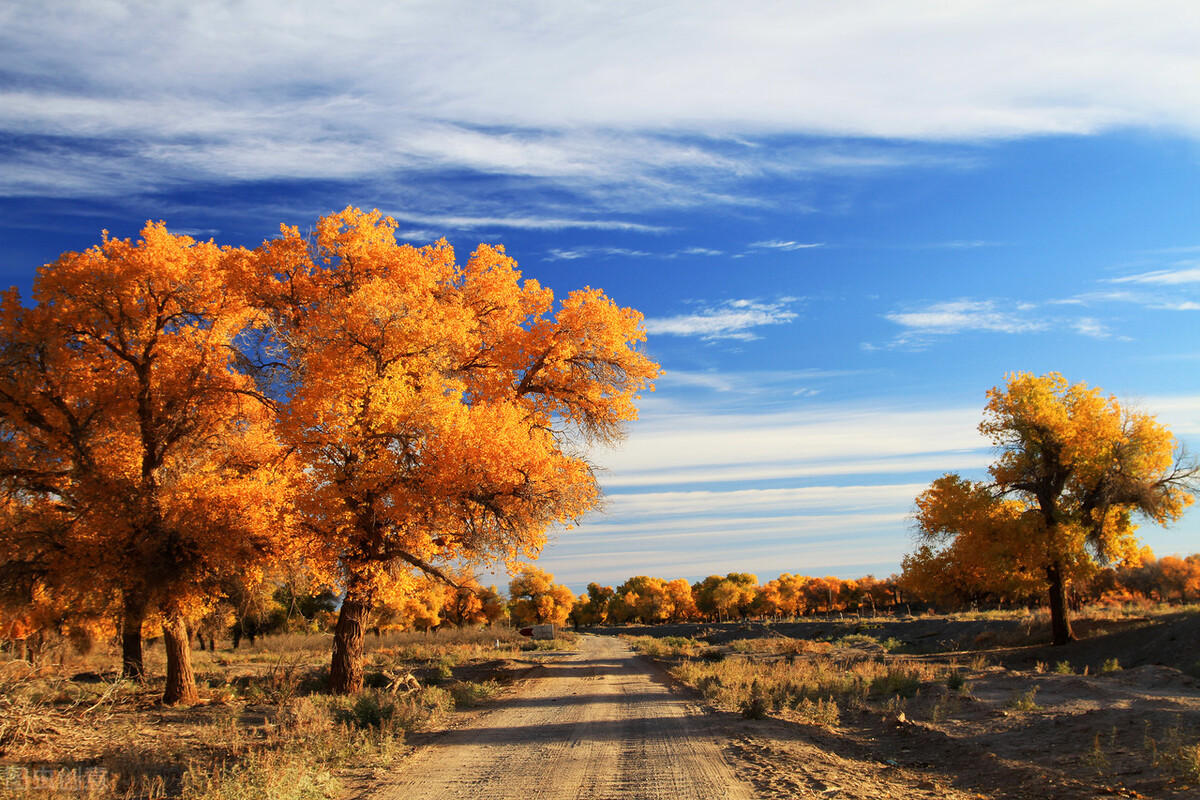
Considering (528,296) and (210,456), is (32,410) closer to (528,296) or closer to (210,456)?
(210,456)

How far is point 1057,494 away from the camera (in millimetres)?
26906

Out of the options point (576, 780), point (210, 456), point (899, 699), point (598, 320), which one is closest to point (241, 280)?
point (210, 456)

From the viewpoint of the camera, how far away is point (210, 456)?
1856 cm

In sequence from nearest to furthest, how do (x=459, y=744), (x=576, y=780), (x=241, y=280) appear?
(x=576, y=780), (x=459, y=744), (x=241, y=280)

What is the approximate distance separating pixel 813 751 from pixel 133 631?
17912 mm

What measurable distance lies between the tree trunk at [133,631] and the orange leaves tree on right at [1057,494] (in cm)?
2813

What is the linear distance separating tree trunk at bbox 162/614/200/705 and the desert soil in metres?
8.75

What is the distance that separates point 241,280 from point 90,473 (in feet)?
19.5

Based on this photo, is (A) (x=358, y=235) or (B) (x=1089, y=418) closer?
(A) (x=358, y=235)

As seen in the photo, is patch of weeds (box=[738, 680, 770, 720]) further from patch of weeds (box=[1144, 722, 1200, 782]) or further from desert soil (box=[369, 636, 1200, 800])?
patch of weeds (box=[1144, 722, 1200, 782])

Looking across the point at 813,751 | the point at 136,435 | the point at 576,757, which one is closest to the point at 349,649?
the point at 136,435

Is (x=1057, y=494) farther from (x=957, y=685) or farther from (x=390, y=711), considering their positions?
(x=390, y=711)

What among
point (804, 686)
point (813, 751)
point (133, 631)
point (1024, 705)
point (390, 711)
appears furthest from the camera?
point (133, 631)

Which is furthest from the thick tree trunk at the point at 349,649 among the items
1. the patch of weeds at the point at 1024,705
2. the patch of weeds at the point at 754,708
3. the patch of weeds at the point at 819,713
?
the patch of weeds at the point at 1024,705
